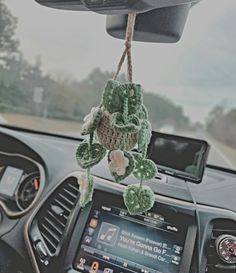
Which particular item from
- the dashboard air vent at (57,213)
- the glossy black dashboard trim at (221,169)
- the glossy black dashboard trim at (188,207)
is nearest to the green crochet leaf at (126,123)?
the glossy black dashboard trim at (188,207)

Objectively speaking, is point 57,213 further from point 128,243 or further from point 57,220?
point 128,243

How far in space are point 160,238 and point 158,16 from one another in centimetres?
62

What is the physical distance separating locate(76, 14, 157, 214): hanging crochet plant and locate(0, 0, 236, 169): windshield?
1.61 feet

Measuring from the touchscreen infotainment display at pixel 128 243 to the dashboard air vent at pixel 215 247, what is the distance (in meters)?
0.08

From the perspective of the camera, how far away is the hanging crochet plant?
97cm

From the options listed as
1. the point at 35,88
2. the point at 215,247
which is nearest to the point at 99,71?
Result: the point at 35,88

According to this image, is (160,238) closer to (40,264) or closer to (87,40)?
(40,264)

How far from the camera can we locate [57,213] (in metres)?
1.64

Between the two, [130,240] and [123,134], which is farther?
[130,240]

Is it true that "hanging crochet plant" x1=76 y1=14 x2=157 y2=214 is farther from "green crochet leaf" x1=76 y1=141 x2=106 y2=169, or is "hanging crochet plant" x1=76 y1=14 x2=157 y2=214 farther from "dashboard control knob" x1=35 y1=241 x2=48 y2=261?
"dashboard control knob" x1=35 y1=241 x2=48 y2=261

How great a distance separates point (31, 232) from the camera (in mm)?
1689

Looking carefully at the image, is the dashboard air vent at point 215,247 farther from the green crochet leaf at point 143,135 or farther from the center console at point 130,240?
the green crochet leaf at point 143,135

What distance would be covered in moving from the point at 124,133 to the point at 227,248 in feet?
1.68

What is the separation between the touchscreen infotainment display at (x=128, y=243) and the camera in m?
1.35
